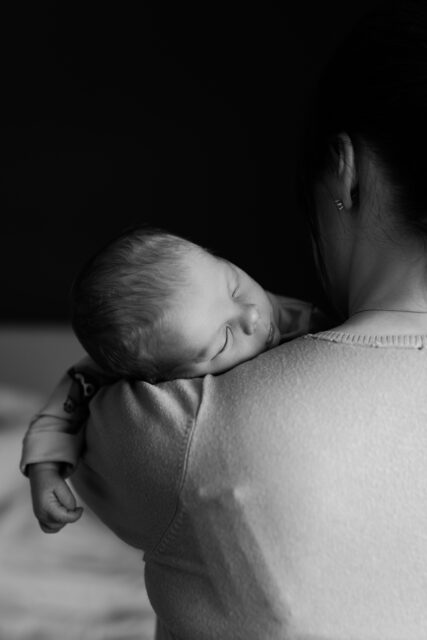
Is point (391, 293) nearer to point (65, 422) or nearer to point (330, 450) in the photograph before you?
point (330, 450)

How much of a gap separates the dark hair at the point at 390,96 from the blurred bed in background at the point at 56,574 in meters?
1.09

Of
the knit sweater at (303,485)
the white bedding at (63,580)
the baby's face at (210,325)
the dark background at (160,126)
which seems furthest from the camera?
the dark background at (160,126)

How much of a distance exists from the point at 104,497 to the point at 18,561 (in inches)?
37.5

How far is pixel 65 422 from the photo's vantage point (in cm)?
105

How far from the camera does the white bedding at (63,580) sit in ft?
5.31

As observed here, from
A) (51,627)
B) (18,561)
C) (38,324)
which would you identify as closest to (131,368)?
(51,627)

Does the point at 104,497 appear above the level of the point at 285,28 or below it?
below

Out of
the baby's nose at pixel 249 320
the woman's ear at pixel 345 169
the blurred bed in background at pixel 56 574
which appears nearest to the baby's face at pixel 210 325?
the baby's nose at pixel 249 320

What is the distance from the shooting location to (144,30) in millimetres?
2178

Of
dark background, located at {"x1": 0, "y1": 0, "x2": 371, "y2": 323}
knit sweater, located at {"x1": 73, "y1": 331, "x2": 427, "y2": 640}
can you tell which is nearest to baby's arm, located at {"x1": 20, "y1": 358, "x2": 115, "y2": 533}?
knit sweater, located at {"x1": 73, "y1": 331, "x2": 427, "y2": 640}

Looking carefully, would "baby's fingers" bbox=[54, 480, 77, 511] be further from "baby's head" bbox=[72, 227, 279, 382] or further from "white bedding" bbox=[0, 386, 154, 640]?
"white bedding" bbox=[0, 386, 154, 640]

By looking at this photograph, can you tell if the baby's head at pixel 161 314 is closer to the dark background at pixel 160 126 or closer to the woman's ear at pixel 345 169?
the woman's ear at pixel 345 169

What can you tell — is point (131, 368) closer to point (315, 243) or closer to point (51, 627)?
point (315, 243)

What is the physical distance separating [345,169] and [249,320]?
245mm
